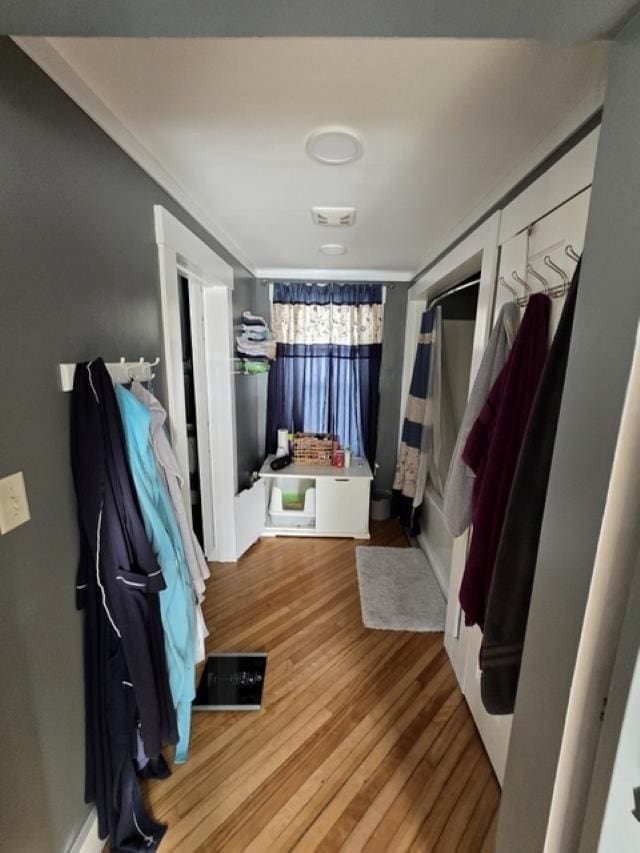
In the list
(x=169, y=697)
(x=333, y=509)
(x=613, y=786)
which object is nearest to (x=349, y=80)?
(x=613, y=786)

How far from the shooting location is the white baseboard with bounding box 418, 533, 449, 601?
2385 mm

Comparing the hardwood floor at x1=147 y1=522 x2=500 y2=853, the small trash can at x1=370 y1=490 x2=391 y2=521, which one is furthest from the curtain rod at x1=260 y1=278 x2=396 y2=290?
the hardwood floor at x1=147 y1=522 x2=500 y2=853

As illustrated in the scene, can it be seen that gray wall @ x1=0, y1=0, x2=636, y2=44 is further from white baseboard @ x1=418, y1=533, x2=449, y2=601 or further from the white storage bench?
the white storage bench

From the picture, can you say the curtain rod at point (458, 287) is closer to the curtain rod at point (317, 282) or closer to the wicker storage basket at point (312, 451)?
the curtain rod at point (317, 282)

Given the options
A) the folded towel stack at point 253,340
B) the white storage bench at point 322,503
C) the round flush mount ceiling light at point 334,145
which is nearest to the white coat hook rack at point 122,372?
the round flush mount ceiling light at point 334,145

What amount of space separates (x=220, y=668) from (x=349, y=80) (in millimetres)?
2389

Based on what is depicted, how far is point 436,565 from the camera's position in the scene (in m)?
2.60

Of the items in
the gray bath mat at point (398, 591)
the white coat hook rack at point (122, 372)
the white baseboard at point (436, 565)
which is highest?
the white coat hook rack at point (122, 372)

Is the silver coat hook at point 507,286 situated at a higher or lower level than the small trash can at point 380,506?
higher

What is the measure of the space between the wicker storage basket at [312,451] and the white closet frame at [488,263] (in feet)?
5.15

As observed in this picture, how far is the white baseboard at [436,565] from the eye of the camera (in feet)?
7.82

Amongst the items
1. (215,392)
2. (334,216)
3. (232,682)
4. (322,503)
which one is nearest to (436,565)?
(322,503)

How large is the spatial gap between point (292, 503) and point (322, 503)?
14.0 inches

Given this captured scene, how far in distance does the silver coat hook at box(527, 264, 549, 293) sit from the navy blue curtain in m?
2.05
